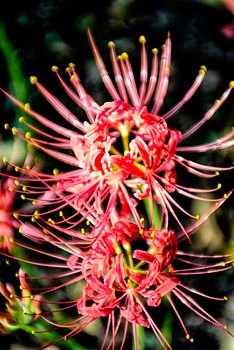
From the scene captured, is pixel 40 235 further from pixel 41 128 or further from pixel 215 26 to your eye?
pixel 215 26

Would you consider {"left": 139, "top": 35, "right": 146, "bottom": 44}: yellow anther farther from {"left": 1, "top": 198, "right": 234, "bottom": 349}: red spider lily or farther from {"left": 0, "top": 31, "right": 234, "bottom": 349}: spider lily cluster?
{"left": 1, "top": 198, "right": 234, "bottom": 349}: red spider lily

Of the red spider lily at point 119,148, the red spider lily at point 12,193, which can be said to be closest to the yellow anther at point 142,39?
the red spider lily at point 119,148

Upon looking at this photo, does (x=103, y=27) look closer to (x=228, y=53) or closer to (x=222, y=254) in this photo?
(x=228, y=53)

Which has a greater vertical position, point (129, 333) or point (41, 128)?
point (41, 128)

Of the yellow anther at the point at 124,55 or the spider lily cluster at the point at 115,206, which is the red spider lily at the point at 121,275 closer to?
the spider lily cluster at the point at 115,206

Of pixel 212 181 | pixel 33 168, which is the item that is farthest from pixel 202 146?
pixel 33 168

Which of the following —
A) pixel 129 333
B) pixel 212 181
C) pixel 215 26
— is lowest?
pixel 129 333
